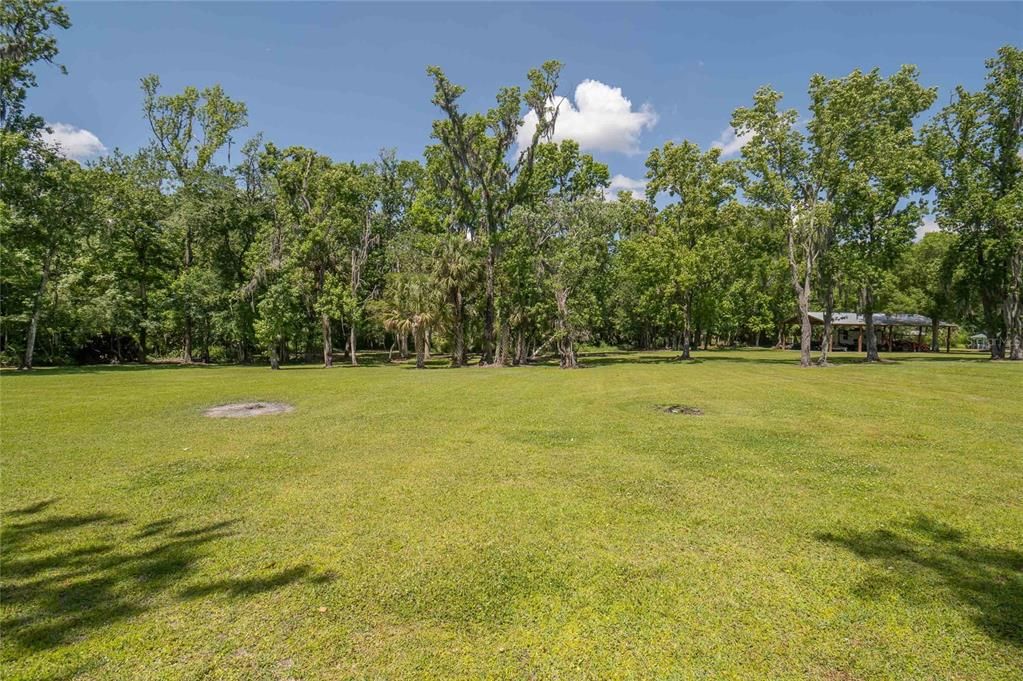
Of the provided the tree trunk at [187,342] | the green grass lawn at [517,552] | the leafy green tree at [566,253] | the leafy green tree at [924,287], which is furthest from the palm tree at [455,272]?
the leafy green tree at [924,287]

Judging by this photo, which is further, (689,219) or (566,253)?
(689,219)

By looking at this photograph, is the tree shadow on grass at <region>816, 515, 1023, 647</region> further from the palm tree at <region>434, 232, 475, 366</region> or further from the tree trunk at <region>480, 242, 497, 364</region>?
the tree trunk at <region>480, 242, 497, 364</region>

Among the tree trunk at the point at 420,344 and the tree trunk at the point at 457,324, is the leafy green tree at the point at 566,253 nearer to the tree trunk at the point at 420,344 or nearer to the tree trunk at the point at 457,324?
the tree trunk at the point at 457,324

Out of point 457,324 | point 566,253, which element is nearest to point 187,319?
point 457,324

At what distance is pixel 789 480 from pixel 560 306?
23116mm

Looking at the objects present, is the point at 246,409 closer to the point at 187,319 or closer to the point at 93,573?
the point at 93,573

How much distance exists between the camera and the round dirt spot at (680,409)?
12.8 m

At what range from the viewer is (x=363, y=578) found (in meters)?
4.62

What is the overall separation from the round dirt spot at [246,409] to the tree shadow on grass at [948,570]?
13.1 meters

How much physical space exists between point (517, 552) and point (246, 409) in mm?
11921

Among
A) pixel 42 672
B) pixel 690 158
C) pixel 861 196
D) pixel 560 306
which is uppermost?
pixel 690 158

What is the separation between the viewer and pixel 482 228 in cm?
3488

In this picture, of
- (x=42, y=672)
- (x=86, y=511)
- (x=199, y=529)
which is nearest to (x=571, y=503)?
(x=199, y=529)

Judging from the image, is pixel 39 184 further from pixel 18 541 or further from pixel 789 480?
pixel 789 480
